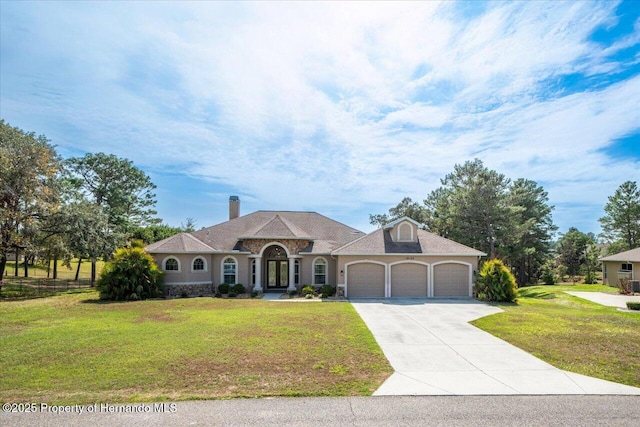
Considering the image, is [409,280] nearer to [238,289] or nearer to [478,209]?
[238,289]

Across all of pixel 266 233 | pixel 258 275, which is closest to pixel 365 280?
pixel 258 275

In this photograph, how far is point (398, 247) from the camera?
2225 centimetres

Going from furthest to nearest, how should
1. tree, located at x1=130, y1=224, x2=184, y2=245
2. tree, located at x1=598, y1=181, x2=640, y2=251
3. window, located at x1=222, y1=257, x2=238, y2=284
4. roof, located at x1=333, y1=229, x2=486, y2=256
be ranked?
tree, located at x1=598, y1=181, x2=640, y2=251 → tree, located at x1=130, y1=224, x2=184, y2=245 → window, located at x1=222, y1=257, x2=238, y2=284 → roof, located at x1=333, y1=229, x2=486, y2=256

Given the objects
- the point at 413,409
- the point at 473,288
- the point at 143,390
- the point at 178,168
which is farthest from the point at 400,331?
the point at 178,168

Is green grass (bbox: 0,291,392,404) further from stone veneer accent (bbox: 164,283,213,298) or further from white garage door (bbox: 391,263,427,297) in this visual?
white garage door (bbox: 391,263,427,297)

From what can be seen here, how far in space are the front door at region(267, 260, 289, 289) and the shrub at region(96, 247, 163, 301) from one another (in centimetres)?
792

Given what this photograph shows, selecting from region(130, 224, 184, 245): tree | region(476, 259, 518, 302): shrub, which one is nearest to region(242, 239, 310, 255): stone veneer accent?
region(476, 259, 518, 302): shrub

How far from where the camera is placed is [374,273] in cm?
2184

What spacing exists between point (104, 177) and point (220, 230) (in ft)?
68.0

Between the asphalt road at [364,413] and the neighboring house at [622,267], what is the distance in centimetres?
2984

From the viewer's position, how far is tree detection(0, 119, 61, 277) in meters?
20.9

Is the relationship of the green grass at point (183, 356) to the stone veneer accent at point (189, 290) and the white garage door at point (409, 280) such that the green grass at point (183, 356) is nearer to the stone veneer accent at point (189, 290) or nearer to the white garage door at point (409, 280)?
the stone veneer accent at point (189, 290)

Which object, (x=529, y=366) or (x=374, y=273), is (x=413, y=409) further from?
(x=374, y=273)

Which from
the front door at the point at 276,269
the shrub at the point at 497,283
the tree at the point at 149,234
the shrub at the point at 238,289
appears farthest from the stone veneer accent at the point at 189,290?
the shrub at the point at 497,283
